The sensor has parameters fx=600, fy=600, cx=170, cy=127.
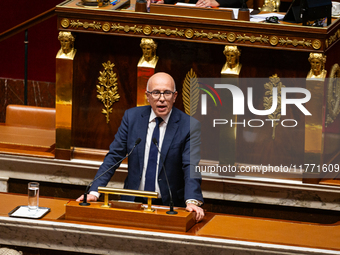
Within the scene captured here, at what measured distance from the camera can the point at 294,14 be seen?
153 inches

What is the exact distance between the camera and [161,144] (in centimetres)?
321

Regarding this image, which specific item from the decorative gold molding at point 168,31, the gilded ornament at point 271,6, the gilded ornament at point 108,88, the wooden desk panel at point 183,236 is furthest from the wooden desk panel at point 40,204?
the gilded ornament at point 271,6

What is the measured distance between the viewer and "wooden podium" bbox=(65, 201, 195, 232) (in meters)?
2.71

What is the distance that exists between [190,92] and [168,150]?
2.98 ft

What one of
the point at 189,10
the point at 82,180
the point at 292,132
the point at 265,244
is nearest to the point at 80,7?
the point at 189,10

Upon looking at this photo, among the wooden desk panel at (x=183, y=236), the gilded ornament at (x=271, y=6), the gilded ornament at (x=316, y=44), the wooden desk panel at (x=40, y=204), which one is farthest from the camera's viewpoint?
the gilded ornament at (x=271, y=6)

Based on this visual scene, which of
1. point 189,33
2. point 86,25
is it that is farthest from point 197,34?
point 86,25

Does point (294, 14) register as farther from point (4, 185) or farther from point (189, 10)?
point (4, 185)

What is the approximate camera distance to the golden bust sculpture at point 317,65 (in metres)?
3.74

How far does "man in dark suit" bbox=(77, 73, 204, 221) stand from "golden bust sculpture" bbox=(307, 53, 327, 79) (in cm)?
98

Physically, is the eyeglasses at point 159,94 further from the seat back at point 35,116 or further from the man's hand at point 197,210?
the seat back at point 35,116

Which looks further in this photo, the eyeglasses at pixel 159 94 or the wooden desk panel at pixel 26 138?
the wooden desk panel at pixel 26 138

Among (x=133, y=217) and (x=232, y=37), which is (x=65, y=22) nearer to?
(x=232, y=37)

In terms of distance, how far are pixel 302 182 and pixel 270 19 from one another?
3.54 ft
